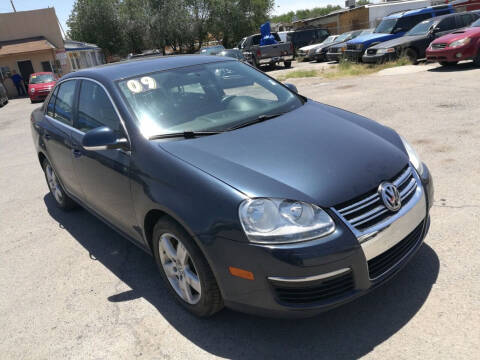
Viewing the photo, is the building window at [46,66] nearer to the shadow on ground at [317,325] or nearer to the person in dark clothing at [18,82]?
the person in dark clothing at [18,82]

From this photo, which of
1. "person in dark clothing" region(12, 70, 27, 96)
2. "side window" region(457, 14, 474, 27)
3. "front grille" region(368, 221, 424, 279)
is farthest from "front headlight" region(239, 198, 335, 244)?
"person in dark clothing" region(12, 70, 27, 96)

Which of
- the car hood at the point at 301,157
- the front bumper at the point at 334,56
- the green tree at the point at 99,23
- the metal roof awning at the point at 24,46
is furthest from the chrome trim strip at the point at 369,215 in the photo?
the green tree at the point at 99,23

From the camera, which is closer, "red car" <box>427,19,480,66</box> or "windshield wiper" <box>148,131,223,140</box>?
"windshield wiper" <box>148,131,223,140</box>

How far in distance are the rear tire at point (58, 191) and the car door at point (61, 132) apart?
0.93 feet

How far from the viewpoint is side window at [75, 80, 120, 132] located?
3.36 meters

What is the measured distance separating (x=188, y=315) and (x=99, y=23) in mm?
53873

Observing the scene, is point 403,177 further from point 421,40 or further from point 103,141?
point 421,40

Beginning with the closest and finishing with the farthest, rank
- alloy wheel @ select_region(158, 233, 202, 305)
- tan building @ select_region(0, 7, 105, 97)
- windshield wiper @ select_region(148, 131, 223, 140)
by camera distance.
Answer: alloy wheel @ select_region(158, 233, 202, 305)
windshield wiper @ select_region(148, 131, 223, 140)
tan building @ select_region(0, 7, 105, 97)

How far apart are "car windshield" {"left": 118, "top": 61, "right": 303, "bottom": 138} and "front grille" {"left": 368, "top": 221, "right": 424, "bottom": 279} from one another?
56.6 inches

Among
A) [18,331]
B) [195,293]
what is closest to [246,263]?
[195,293]

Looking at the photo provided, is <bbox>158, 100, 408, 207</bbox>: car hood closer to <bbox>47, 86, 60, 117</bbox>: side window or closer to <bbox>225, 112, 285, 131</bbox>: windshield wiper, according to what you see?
<bbox>225, 112, 285, 131</bbox>: windshield wiper

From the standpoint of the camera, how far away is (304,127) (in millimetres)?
3111

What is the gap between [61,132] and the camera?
4.27m

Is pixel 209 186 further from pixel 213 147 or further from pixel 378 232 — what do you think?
pixel 378 232
